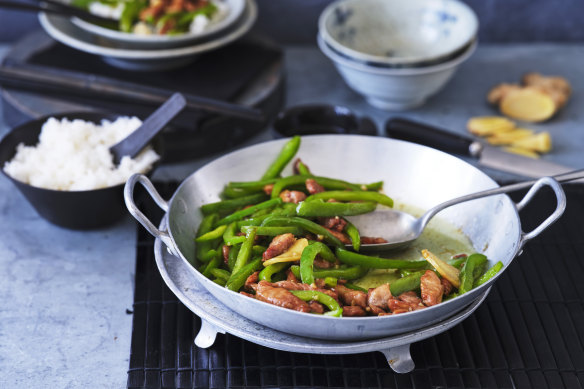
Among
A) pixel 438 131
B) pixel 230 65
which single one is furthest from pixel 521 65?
pixel 230 65

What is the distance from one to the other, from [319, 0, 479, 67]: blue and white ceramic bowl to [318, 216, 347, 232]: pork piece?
88 cm

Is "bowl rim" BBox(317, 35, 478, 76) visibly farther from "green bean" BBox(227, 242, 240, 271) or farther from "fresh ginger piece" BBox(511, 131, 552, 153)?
"green bean" BBox(227, 242, 240, 271)

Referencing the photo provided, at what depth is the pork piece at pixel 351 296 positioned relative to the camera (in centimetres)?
113

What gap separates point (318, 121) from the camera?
1.75 m

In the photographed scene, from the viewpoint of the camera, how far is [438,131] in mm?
1732

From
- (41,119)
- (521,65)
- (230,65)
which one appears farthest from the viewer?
(521,65)

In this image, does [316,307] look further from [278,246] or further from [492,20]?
[492,20]

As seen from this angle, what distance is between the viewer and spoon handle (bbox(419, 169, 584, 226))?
48.3 inches

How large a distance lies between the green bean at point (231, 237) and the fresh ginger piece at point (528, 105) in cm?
110

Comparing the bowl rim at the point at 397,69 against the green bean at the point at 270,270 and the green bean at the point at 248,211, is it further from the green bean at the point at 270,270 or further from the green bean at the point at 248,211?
the green bean at the point at 270,270

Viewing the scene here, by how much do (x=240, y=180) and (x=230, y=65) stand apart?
0.64 meters

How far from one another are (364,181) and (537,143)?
2.04 ft

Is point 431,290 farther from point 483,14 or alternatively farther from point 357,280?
point 483,14

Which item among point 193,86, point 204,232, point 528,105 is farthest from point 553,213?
point 193,86
